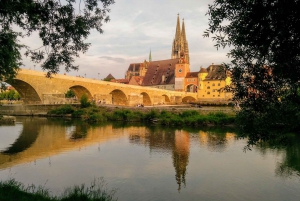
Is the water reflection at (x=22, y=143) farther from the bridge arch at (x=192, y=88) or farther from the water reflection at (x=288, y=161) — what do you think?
the bridge arch at (x=192, y=88)

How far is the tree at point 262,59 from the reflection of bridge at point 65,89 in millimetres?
20763

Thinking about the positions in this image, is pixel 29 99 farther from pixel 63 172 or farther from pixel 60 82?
pixel 63 172

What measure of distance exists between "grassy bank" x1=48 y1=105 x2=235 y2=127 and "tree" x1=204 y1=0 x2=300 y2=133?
2079 centimetres

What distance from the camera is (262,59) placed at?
4586 millimetres

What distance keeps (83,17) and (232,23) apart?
3.69 meters

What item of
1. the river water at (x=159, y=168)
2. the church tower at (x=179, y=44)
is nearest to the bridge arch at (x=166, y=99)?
the church tower at (x=179, y=44)

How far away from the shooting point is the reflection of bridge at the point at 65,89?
28.9 meters

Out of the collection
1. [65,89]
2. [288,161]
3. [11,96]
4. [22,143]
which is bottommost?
[288,161]

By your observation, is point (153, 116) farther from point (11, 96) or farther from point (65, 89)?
point (11, 96)

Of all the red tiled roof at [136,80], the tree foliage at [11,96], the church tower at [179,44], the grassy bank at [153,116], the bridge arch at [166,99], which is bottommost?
the grassy bank at [153,116]

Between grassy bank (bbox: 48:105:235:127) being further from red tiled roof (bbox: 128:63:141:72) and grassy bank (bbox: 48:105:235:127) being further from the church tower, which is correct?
red tiled roof (bbox: 128:63:141:72)

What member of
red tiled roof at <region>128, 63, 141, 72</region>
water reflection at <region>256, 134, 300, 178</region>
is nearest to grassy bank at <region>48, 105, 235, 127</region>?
water reflection at <region>256, 134, 300, 178</region>

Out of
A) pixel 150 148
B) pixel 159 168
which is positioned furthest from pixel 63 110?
pixel 159 168

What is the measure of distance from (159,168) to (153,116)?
18006 millimetres
